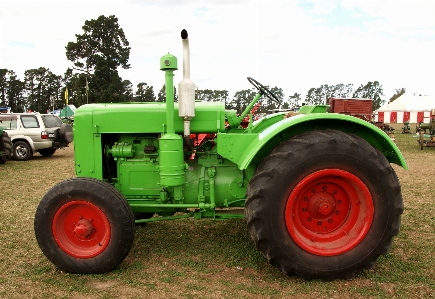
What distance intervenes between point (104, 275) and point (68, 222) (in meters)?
0.58

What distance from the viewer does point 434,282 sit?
3.13 m

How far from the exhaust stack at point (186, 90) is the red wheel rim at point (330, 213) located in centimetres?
119

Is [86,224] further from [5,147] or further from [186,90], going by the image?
[5,147]

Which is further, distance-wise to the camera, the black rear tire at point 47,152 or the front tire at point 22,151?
the black rear tire at point 47,152

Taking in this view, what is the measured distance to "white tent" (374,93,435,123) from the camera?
3822 cm

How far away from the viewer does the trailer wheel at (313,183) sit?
3025 mm

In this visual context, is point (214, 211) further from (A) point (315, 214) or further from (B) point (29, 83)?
(B) point (29, 83)

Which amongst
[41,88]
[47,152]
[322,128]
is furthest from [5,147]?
[41,88]

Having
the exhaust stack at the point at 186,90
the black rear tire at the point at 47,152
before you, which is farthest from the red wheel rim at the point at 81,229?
the black rear tire at the point at 47,152

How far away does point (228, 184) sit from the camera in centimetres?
370

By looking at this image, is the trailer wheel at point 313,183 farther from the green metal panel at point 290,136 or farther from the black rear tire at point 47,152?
the black rear tire at point 47,152

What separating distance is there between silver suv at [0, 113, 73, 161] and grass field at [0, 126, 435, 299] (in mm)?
8237

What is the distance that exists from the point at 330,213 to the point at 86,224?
2.13m

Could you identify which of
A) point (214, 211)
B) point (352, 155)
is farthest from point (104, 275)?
point (352, 155)
